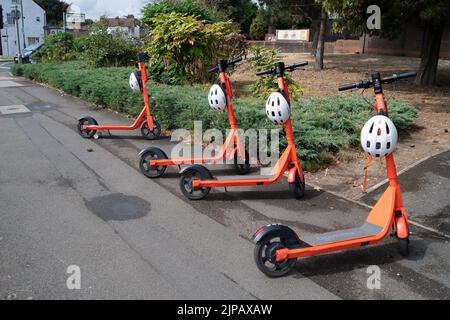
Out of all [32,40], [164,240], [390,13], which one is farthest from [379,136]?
[32,40]

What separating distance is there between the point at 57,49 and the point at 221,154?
1921cm

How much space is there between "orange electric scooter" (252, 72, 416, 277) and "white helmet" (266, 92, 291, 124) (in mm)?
1014

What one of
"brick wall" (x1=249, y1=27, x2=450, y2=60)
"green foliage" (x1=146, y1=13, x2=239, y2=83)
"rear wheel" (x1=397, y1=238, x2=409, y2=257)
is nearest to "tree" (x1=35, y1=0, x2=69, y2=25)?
"brick wall" (x1=249, y1=27, x2=450, y2=60)

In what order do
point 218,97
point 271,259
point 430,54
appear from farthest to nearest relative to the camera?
point 430,54, point 218,97, point 271,259

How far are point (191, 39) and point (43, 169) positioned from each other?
20.0 ft

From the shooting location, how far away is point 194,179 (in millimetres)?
5297

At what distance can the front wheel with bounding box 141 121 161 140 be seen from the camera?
8.41 metres

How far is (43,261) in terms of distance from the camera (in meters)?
3.82

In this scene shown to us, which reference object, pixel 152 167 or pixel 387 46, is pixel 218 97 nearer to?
pixel 152 167

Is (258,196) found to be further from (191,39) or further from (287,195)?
(191,39)

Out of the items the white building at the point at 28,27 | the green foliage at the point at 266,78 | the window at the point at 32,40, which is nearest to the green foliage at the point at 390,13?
the green foliage at the point at 266,78

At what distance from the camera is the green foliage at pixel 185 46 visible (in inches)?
449

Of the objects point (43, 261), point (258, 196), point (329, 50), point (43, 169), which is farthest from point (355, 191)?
point (329, 50)

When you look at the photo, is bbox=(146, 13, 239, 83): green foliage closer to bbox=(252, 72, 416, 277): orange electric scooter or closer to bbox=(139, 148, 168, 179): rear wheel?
bbox=(139, 148, 168, 179): rear wheel
